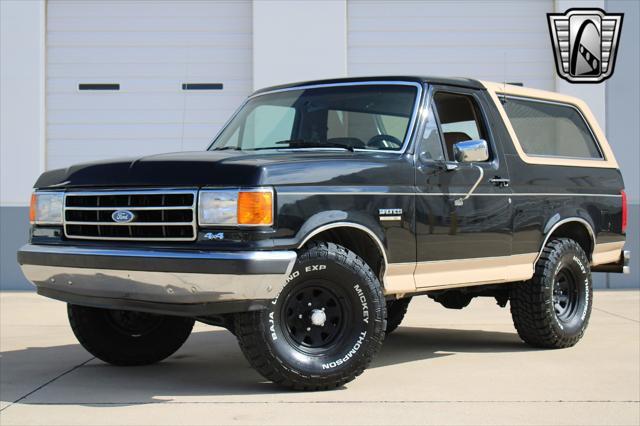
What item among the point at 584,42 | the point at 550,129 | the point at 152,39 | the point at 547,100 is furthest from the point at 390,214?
the point at 584,42

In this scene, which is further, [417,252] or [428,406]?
[417,252]

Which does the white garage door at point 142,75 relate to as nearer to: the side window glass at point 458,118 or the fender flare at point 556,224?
the fender flare at point 556,224

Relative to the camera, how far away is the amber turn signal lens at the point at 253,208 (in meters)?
5.55

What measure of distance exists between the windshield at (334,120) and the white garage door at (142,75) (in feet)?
24.8

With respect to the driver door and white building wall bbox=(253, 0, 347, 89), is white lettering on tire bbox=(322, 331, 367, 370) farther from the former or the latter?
white building wall bbox=(253, 0, 347, 89)

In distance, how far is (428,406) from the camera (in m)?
5.59

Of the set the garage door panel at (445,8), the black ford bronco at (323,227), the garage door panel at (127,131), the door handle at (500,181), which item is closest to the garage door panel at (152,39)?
the garage door panel at (127,131)

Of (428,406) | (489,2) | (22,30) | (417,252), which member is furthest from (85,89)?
(428,406)

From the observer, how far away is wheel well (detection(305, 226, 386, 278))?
6.24m

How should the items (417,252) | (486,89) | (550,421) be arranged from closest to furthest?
(550,421) < (417,252) < (486,89)

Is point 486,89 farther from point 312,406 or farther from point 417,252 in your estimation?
point 312,406

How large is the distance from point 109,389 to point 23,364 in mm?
1380

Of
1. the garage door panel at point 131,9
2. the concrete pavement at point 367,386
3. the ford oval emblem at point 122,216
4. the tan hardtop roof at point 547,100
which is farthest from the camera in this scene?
the garage door panel at point 131,9

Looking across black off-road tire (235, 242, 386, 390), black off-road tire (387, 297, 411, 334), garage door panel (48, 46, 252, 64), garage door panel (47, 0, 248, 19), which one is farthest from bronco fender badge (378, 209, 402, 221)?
garage door panel (47, 0, 248, 19)
